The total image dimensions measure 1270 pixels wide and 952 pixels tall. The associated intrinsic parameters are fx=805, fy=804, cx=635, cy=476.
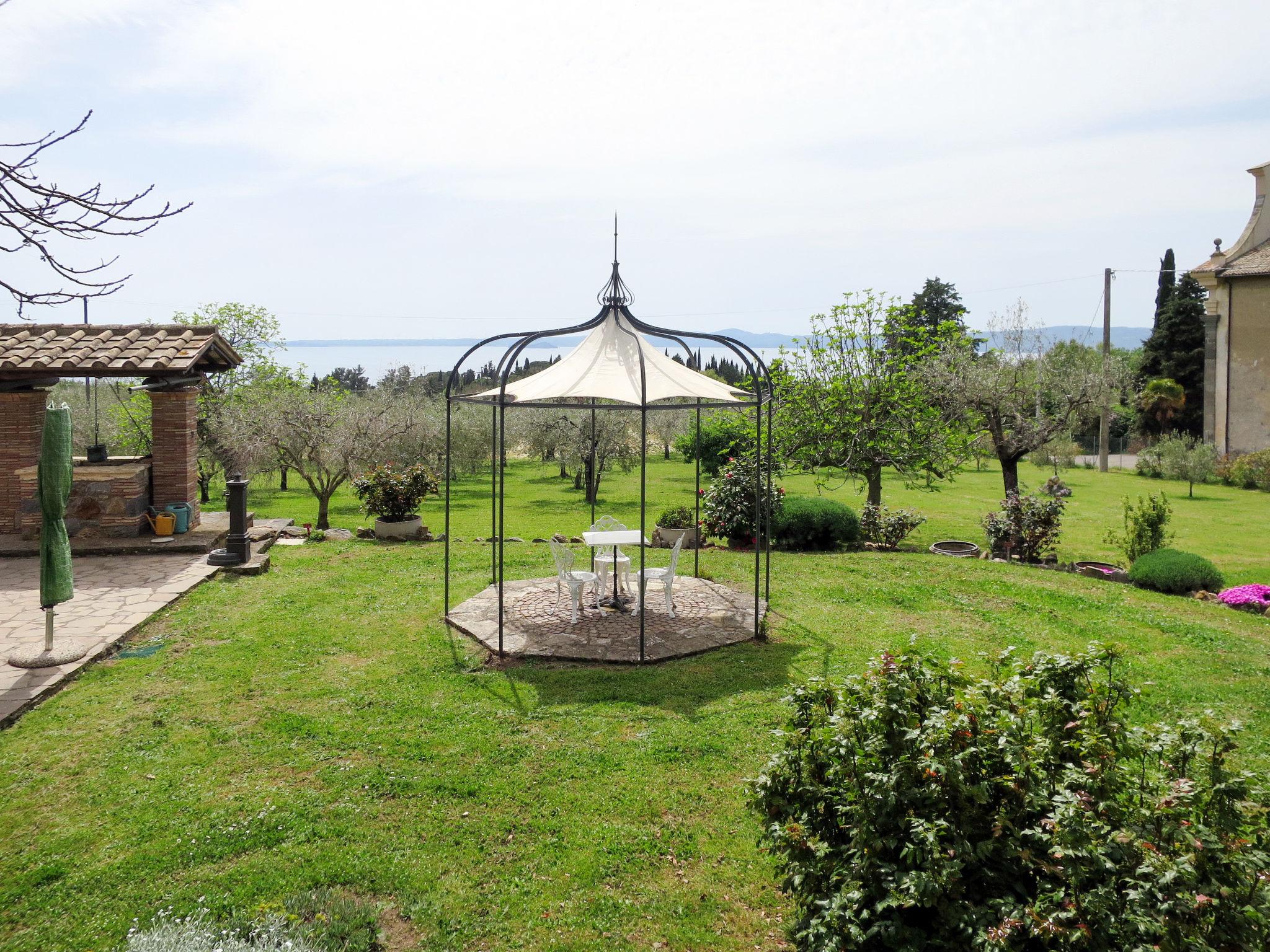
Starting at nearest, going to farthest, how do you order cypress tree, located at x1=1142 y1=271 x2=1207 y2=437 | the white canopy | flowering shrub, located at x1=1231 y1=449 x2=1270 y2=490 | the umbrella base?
the umbrella base < the white canopy < flowering shrub, located at x1=1231 y1=449 x2=1270 y2=490 < cypress tree, located at x1=1142 y1=271 x2=1207 y2=437

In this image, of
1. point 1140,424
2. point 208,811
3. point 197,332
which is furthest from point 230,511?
point 1140,424

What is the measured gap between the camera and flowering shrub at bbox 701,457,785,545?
13961 millimetres

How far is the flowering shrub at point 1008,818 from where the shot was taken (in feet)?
8.71

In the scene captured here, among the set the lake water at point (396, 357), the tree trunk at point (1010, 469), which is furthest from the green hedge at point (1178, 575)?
the lake water at point (396, 357)

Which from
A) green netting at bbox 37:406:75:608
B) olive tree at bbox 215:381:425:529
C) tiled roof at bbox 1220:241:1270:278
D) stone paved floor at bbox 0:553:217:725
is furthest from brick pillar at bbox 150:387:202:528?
tiled roof at bbox 1220:241:1270:278

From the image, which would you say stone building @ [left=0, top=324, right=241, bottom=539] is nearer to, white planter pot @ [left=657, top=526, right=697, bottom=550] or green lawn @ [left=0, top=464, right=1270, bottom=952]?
green lawn @ [left=0, top=464, right=1270, bottom=952]

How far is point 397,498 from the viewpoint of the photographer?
47.1ft

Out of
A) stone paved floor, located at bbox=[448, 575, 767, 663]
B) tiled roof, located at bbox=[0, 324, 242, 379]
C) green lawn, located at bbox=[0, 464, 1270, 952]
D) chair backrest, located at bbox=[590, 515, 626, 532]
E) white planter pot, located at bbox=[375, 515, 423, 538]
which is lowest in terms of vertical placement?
green lawn, located at bbox=[0, 464, 1270, 952]

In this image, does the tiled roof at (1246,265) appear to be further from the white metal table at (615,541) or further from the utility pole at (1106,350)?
the white metal table at (615,541)

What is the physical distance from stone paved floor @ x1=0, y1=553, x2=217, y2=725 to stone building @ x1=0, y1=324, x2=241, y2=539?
1.11 m

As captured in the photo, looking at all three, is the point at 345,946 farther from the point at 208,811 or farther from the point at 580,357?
the point at 580,357

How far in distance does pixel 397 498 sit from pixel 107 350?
4.91m

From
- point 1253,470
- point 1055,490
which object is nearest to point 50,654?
point 1055,490

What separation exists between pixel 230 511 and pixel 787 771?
985 cm
